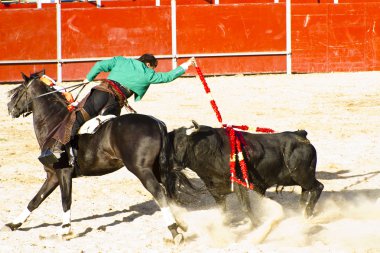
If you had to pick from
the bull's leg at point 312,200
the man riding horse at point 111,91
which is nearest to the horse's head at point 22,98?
the man riding horse at point 111,91

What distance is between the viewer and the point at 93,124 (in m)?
8.52

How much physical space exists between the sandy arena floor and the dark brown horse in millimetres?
387

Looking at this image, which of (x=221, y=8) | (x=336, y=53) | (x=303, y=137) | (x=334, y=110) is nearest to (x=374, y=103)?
(x=334, y=110)

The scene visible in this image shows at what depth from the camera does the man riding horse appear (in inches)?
341

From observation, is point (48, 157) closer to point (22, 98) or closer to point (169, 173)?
point (22, 98)

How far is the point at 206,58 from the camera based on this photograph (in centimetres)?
1962

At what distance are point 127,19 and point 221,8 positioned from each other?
2.16 m

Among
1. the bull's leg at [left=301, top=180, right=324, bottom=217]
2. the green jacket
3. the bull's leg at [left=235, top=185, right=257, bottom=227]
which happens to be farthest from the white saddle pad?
the bull's leg at [left=301, top=180, right=324, bottom=217]

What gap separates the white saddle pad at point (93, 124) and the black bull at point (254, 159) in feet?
2.27

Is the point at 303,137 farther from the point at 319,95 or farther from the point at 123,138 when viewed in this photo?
the point at 319,95

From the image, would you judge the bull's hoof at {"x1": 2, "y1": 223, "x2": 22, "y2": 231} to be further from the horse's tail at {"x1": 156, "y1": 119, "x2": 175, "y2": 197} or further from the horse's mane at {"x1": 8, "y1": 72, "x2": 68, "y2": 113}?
the horse's tail at {"x1": 156, "y1": 119, "x2": 175, "y2": 197}

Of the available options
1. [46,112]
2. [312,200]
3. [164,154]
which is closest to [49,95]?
[46,112]

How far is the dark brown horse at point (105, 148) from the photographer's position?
8070mm

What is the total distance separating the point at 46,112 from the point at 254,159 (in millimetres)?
2235
